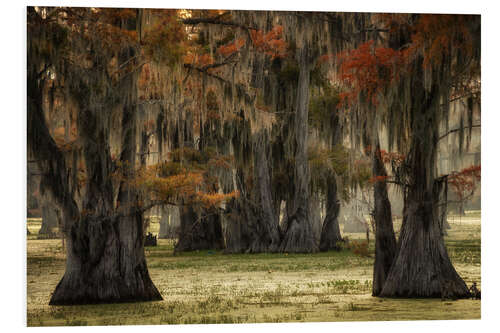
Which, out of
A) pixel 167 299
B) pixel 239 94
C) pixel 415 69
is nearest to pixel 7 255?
pixel 167 299

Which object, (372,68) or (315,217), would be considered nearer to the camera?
(372,68)

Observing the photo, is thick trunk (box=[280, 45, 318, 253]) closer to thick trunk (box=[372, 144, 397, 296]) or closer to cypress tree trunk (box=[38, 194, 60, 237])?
cypress tree trunk (box=[38, 194, 60, 237])

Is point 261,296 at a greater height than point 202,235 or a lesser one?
lesser

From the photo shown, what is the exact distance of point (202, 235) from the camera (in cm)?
2266

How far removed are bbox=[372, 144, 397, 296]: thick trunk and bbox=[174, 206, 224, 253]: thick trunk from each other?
36.7 ft

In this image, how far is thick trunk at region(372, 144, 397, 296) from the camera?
35.9 feet

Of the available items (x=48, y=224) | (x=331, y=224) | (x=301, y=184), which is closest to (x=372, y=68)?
(x=301, y=184)

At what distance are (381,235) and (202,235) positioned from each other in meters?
12.0

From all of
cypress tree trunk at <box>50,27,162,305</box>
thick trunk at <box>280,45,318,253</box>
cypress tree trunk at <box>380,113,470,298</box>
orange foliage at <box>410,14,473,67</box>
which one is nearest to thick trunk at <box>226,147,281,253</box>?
thick trunk at <box>280,45,318,253</box>

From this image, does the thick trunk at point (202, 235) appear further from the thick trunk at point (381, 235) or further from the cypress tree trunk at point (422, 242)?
the cypress tree trunk at point (422, 242)

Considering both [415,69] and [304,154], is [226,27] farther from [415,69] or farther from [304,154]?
[304,154]

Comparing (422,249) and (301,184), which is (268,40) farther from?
(301,184)

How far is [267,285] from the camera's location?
1282 cm

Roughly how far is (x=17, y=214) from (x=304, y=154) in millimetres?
12018
